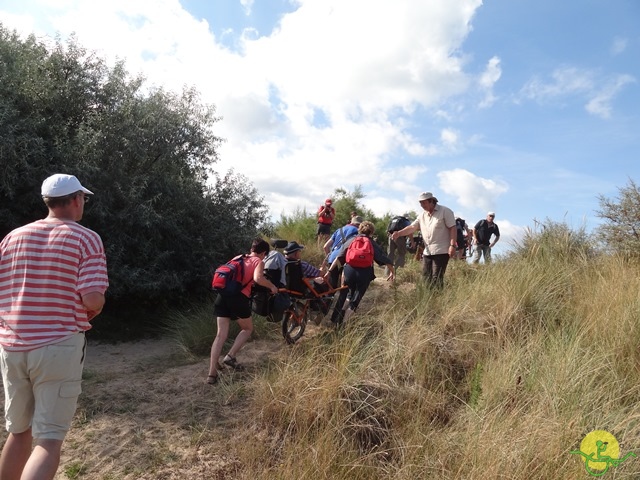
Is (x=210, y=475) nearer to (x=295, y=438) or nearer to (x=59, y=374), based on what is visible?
(x=295, y=438)

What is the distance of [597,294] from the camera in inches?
226

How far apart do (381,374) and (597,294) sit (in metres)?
3.19

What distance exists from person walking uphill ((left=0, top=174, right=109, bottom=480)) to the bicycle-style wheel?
3.72m

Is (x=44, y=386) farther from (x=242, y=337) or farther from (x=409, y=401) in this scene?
(x=242, y=337)

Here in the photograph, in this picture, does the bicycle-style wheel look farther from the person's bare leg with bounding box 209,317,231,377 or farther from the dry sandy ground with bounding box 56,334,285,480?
the person's bare leg with bounding box 209,317,231,377

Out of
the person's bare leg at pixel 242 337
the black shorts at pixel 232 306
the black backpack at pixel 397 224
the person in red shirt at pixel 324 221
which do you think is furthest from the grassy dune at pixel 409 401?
the person in red shirt at pixel 324 221

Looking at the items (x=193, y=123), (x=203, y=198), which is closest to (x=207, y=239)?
(x=203, y=198)

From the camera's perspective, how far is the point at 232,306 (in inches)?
A: 210

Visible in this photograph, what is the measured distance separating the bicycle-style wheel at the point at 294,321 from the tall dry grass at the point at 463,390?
0.52m

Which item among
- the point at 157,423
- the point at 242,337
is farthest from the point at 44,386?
the point at 242,337

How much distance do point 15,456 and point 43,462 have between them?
0.35 metres

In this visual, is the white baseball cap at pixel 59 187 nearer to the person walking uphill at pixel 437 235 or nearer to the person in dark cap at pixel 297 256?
the person in dark cap at pixel 297 256

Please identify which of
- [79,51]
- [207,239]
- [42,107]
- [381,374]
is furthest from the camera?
[207,239]

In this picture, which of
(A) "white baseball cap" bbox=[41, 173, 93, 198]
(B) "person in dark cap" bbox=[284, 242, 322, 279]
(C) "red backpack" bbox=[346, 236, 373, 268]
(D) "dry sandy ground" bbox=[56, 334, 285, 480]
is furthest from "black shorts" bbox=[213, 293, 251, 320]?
(A) "white baseball cap" bbox=[41, 173, 93, 198]
